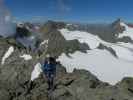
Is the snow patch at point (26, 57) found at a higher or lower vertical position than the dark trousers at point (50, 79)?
lower

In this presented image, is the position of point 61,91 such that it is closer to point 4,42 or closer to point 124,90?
point 124,90

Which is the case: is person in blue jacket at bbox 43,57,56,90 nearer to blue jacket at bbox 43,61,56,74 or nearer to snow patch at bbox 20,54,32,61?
blue jacket at bbox 43,61,56,74

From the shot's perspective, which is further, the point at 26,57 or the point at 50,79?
the point at 26,57

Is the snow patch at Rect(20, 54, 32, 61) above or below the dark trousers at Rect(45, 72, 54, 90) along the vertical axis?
below

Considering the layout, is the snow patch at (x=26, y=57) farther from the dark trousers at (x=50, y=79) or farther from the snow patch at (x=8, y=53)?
the dark trousers at (x=50, y=79)

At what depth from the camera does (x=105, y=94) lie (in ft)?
174

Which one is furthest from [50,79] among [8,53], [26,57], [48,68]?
[8,53]

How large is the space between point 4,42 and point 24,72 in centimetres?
4828

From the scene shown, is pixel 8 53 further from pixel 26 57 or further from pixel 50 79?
pixel 50 79

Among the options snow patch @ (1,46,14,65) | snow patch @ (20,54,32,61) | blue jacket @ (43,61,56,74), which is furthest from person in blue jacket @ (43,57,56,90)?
snow patch @ (1,46,14,65)

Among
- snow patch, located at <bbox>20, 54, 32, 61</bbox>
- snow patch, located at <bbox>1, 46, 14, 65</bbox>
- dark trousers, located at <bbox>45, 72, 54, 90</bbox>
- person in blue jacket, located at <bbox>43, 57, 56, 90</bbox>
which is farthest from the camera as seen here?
snow patch, located at <bbox>1, 46, 14, 65</bbox>

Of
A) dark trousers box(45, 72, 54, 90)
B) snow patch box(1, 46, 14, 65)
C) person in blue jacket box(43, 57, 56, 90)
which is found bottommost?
snow patch box(1, 46, 14, 65)

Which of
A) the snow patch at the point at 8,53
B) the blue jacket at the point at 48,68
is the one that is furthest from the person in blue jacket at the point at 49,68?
the snow patch at the point at 8,53

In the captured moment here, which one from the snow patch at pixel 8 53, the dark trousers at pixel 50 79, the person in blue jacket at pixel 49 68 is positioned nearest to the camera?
the person in blue jacket at pixel 49 68
